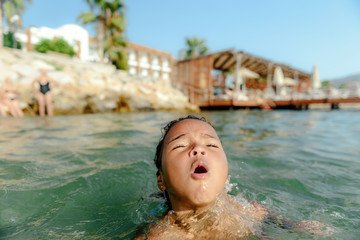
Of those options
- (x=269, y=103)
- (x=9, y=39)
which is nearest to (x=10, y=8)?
(x=9, y=39)

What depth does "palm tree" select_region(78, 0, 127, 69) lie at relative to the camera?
19.6 meters

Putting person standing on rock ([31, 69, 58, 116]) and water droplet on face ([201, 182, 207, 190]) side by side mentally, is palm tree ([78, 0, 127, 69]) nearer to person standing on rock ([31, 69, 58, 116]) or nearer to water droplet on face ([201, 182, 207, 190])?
person standing on rock ([31, 69, 58, 116])

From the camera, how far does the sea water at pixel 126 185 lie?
5.80 ft

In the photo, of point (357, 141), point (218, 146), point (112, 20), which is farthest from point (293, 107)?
point (218, 146)

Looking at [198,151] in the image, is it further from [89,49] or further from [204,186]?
[89,49]

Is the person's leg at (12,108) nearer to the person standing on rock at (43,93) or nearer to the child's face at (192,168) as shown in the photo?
the person standing on rock at (43,93)

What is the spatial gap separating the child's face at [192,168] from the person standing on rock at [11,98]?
411 inches

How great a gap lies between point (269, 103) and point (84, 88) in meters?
13.3

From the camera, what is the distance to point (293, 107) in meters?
18.9

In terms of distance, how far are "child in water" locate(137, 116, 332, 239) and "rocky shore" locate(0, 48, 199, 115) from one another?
11.3 meters

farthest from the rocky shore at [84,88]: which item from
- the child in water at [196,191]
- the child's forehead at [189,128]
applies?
the child in water at [196,191]

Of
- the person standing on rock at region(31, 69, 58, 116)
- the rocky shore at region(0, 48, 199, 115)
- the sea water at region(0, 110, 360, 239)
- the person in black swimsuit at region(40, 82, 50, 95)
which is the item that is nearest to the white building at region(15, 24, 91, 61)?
the rocky shore at region(0, 48, 199, 115)

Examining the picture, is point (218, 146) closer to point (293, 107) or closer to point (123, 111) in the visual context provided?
point (123, 111)

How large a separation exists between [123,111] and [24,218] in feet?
41.7
